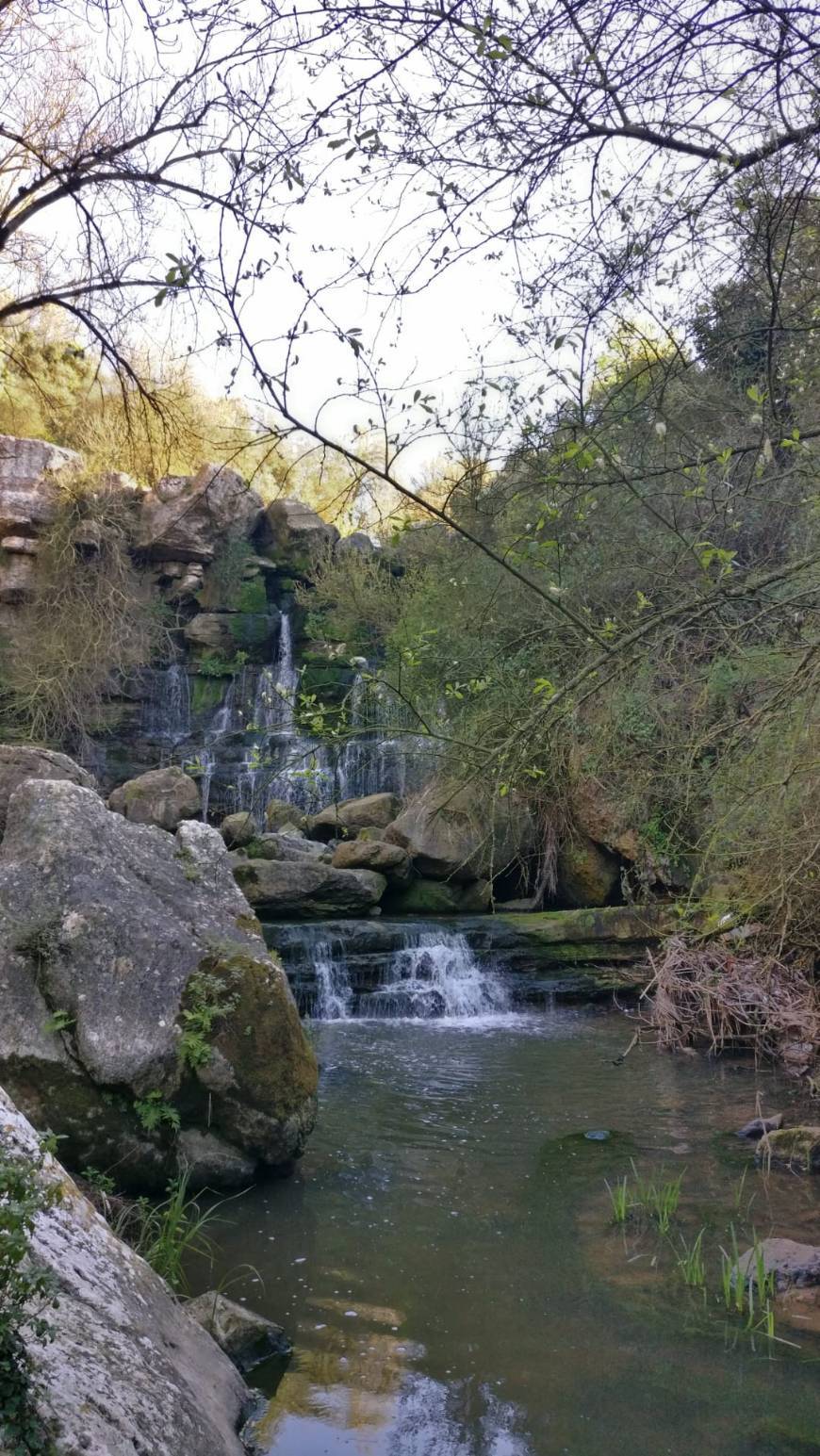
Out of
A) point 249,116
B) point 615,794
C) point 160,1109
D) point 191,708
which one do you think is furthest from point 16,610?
point 249,116

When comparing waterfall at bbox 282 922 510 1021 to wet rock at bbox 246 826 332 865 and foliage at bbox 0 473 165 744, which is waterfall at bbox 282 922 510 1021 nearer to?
wet rock at bbox 246 826 332 865

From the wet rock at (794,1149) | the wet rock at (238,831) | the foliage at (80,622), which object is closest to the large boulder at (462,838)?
the wet rock at (238,831)

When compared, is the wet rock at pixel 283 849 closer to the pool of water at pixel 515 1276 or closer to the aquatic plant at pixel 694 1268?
the pool of water at pixel 515 1276

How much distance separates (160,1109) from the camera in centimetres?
525

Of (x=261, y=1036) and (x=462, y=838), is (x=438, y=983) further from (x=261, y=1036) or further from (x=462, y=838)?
(x=261, y=1036)

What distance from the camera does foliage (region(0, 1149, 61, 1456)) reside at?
209cm

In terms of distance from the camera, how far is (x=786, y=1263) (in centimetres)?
464

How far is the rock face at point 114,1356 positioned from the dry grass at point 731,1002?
566cm

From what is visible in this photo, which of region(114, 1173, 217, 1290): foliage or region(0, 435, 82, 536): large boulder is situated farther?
region(0, 435, 82, 536): large boulder

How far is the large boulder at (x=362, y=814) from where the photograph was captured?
1453 centimetres

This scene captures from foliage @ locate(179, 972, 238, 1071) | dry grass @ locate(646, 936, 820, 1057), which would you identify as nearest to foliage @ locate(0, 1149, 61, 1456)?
foliage @ locate(179, 972, 238, 1071)

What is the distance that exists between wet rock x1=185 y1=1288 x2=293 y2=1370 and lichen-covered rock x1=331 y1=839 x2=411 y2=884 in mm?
8730

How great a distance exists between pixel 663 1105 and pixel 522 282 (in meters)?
5.33

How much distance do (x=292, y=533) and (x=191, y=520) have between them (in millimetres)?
2013
